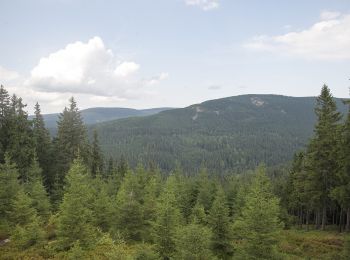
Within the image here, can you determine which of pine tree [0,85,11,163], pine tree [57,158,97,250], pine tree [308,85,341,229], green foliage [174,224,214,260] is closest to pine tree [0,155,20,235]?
pine tree [57,158,97,250]

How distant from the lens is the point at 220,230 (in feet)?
79.8

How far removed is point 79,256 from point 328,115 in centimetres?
3417

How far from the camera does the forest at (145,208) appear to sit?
63.5 feet

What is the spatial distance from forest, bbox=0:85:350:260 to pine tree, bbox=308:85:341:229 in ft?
0.37

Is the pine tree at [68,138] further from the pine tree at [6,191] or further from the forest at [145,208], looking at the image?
the pine tree at [6,191]

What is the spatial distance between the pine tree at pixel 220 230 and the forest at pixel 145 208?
7 centimetres

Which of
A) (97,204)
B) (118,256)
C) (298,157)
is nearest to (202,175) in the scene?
(97,204)

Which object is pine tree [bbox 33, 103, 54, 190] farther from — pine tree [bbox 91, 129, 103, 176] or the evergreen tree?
the evergreen tree

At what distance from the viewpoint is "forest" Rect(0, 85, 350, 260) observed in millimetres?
19344

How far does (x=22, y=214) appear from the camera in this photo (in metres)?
26.7

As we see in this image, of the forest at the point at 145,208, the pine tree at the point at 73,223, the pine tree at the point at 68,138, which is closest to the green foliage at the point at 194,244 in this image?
the forest at the point at 145,208

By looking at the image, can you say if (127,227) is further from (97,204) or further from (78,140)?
(78,140)

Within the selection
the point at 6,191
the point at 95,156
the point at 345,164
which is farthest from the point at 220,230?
the point at 95,156

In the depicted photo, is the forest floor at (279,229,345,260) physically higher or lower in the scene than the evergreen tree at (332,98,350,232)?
lower
